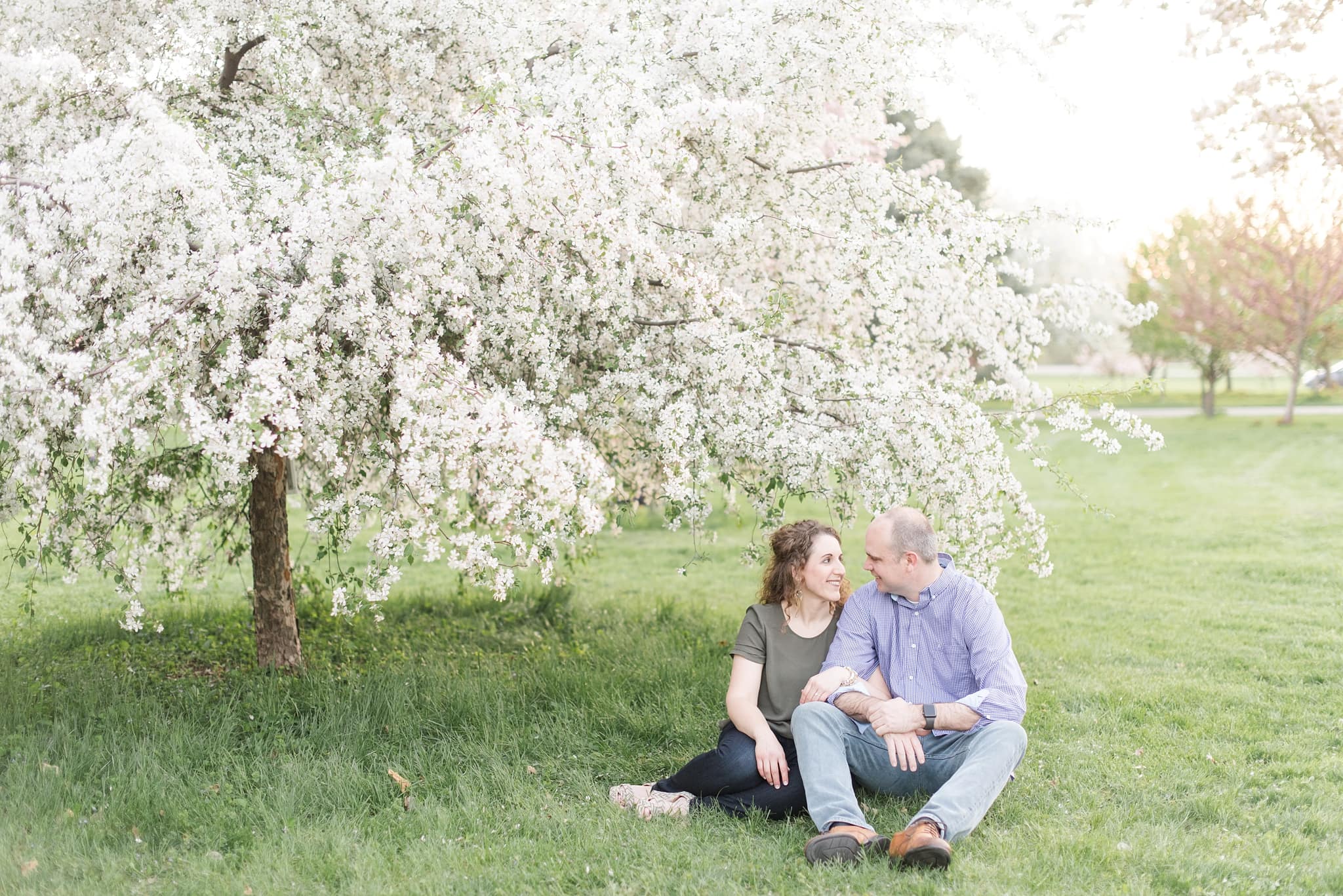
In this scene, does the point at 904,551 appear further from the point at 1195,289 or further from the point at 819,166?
the point at 1195,289

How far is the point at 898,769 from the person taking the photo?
434cm

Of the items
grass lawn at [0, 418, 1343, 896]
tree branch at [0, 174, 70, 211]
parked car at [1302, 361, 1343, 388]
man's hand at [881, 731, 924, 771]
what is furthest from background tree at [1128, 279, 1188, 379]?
tree branch at [0, 174, 70, 211]

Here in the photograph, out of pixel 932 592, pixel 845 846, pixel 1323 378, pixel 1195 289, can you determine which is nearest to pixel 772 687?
pixel 932 592

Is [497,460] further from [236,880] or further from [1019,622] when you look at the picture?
[1019,622]

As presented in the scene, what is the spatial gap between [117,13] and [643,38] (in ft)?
9.46

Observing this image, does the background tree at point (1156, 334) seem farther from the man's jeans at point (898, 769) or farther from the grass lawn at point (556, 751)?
the man's jeans at point (898, 769)

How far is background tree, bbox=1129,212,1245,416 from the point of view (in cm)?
2366

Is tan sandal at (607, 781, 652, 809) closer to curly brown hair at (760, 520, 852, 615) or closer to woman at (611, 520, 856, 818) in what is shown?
woman at (611, 520, 856, 818)

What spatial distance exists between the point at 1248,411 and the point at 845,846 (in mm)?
29301

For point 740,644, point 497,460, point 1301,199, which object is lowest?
point 740,644

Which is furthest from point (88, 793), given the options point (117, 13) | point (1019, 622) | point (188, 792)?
point (1019, 622)

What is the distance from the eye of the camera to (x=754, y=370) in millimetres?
5168

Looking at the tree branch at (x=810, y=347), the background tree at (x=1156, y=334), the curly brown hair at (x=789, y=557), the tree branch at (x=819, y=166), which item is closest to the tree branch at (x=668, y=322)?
the tree branch at (x=810, y=347)

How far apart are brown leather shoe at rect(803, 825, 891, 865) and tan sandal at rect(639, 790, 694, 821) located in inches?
25.2
